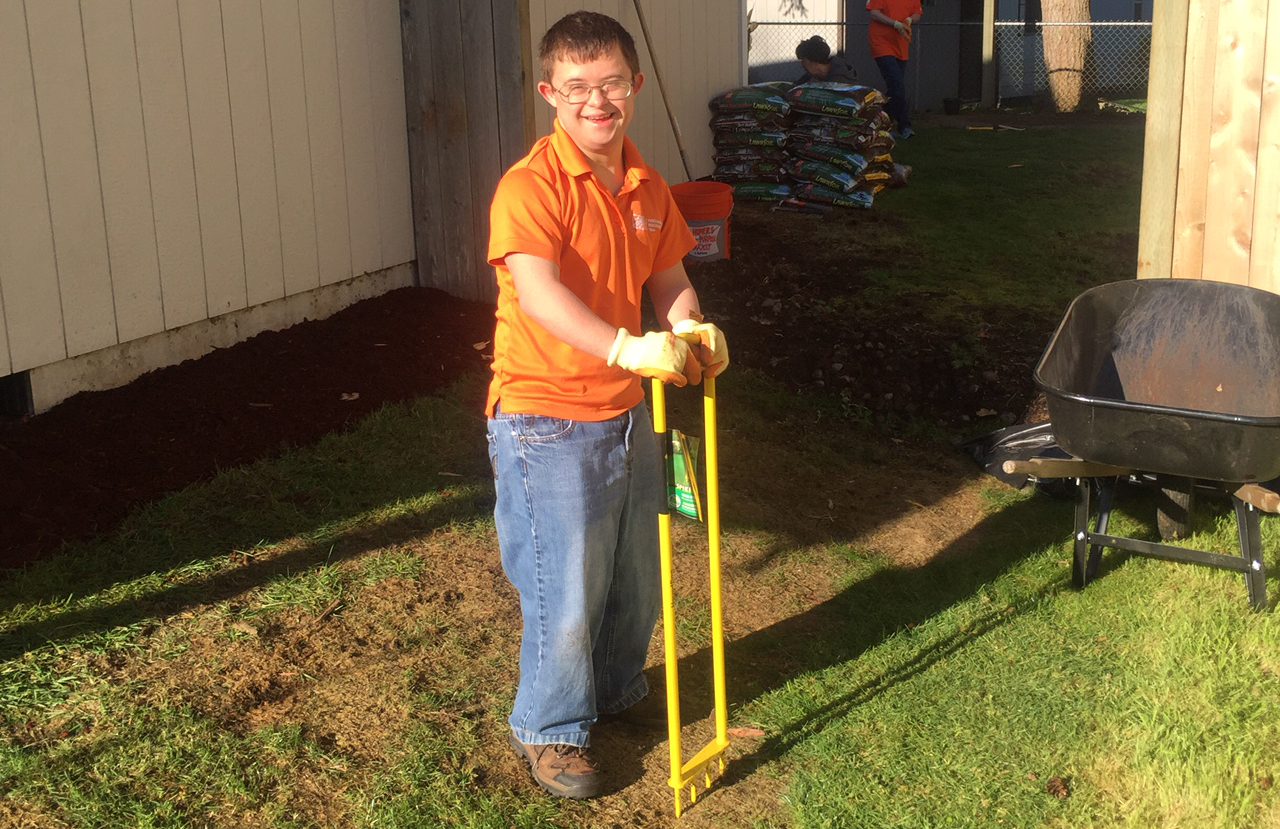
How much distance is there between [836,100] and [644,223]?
8.27 m

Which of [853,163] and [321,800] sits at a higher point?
[853,163]

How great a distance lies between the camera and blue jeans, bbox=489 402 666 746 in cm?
340

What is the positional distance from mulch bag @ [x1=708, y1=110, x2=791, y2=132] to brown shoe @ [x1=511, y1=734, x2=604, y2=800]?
8.61 metres

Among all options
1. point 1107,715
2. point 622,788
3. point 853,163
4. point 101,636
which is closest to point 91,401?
point 101,636

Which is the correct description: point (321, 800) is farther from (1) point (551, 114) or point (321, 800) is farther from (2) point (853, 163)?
(2) point (853, 163)

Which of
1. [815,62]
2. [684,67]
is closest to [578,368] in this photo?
[684,67]

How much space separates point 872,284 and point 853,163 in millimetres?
2436

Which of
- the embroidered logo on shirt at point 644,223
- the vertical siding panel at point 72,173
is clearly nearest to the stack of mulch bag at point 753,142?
the vertical siding panel at point 72,173

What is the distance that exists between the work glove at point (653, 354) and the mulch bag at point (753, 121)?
28.4ft

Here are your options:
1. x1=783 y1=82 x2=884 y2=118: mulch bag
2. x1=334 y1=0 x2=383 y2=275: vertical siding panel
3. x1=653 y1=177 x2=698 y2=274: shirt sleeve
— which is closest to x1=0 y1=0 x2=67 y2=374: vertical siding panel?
x1=334 y1=0 x2=383 y2=275: vertical siding panel

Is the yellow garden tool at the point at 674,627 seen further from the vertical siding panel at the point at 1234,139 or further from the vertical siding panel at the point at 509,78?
the vertical siding panel at the point at 509,78

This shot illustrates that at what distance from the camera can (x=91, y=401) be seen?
Result: 576 centimetres

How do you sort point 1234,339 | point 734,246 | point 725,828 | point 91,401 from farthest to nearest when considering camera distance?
1. point 734,246
2. point 91,401
3. point 1234,339
4. point 725,828

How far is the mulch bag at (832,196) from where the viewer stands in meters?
10.9
